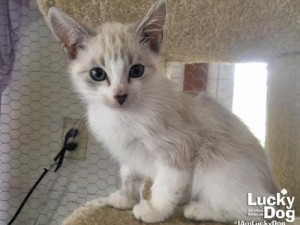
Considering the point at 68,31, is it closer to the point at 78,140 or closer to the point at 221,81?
the point at 221,81

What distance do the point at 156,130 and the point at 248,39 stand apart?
1.20 feet

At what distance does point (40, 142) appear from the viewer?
1477 millimetres

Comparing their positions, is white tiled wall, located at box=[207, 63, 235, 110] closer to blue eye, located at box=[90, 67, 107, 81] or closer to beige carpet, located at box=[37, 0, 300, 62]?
beige carpet, located at box=[37, 0, 300, 62]

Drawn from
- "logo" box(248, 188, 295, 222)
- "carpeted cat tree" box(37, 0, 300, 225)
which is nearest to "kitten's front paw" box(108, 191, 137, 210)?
"carpeted cat tree" box(37, 0, 300, 225)

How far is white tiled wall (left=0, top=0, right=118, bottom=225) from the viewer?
4.71 ft

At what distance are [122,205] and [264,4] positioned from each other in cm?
53

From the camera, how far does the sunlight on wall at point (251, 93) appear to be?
1076 millimetres

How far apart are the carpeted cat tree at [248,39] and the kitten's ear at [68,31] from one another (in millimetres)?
168

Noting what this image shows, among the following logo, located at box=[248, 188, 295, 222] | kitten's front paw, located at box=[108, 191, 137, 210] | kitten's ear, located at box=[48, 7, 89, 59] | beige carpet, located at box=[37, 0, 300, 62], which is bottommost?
kitten's front paw, located at box=[108, 191, 137, 210]

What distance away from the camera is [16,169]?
1.48 meters

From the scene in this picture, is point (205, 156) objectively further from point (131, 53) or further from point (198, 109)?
point (131, 53)

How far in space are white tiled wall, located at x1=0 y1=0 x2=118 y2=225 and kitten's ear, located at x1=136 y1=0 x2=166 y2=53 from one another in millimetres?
744

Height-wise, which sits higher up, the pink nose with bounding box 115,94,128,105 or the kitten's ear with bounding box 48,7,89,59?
the kitten's ear with bounding box 48,7,89,59

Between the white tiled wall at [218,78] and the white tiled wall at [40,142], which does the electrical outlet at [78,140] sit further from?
the white tiled wall at [218,78]
